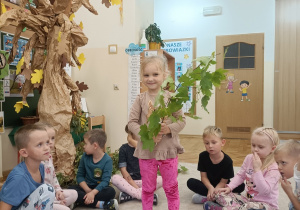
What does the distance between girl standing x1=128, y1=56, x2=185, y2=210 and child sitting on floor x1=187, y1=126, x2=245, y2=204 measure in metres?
0.53

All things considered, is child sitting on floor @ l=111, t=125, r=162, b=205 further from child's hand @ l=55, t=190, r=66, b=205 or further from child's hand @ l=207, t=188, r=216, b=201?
child's hand @ l=55, t=190, r=66, b=205

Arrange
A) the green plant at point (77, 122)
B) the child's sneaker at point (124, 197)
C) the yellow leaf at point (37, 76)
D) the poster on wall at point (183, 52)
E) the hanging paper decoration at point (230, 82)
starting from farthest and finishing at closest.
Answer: the poster on wall at point (183, 52), the hanging paper decoration at point (230, 82), the green plant at point (77, 122), the yellow leaf at point (37, 76), the child's sneaker at point (124, 197)

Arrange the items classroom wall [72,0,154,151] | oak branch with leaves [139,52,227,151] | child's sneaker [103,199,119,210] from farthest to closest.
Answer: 1. classroom wall [72,0,154,151]
2. child's sneaker [103,199,119,210]
3. oak branch with leaves [139,52,227,151]

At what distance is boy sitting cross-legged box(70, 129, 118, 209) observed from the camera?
1940 mm

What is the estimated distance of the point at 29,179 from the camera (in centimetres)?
136

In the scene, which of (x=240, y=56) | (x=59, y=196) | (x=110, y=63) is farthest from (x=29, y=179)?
(x=240, y=56)

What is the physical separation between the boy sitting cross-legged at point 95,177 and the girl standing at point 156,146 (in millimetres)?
515

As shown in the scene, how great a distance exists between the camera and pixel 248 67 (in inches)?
212

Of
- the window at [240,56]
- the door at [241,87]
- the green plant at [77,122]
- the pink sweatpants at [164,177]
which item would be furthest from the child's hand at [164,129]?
the window at [240,56]

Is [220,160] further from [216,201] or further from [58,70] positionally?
[58,70]

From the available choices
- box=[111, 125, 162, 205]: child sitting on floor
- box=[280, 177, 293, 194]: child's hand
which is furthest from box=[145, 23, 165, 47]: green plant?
box=[280, 177, 293, 194]: child's hand

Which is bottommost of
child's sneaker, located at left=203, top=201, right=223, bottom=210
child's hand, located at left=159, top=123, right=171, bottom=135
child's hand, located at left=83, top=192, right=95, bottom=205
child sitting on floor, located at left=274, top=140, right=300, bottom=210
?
child's sneaker, located at left=203, top=201, right=223, bottom=210

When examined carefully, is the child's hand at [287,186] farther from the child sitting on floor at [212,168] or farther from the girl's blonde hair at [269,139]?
the child sitting on floor at [212,168]

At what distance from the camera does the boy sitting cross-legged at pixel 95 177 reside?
76.4 inches
